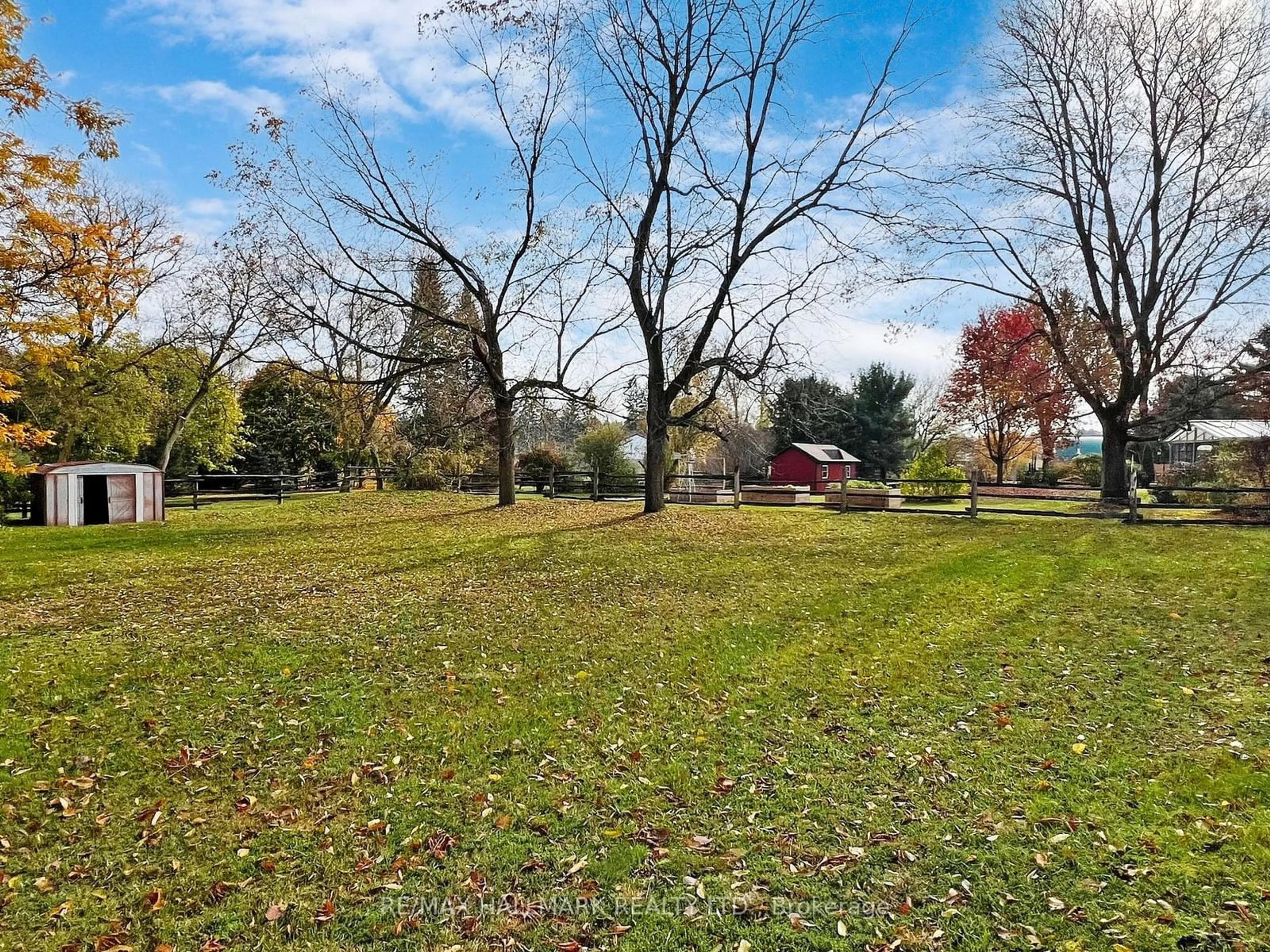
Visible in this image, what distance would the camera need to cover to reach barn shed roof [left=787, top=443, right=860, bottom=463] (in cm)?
3403

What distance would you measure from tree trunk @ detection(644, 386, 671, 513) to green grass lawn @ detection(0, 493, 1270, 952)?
7472 millimetres

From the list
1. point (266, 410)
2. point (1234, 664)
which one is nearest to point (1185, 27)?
point (1234, 664)

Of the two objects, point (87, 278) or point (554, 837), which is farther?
point (87, 278)

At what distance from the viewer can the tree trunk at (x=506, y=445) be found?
1781 centimetres

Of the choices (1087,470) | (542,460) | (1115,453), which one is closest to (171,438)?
(542,460)

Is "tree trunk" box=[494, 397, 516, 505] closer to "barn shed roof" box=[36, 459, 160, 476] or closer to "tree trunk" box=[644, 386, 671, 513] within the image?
"tree trunk" box=[644, 386, 671, 513]

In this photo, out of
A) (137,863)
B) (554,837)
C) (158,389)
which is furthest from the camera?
(158,389)

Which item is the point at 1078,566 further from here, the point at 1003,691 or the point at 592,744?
the point at 592,744

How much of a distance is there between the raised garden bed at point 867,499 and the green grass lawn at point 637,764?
317 inches

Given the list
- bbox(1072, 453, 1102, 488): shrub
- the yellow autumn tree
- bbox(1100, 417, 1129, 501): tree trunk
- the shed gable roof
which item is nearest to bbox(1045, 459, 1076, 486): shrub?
bbox(1072, 453, 1102, 488): shrub

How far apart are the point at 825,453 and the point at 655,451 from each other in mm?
20258

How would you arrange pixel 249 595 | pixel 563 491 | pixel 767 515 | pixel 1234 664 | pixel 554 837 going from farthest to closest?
pixel 563 491, pixel 767 515, pixel 249 595, pixel 1234 664, pixel 554 837

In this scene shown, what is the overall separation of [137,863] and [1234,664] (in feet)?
29.0

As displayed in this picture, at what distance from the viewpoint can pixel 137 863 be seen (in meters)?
3.64
